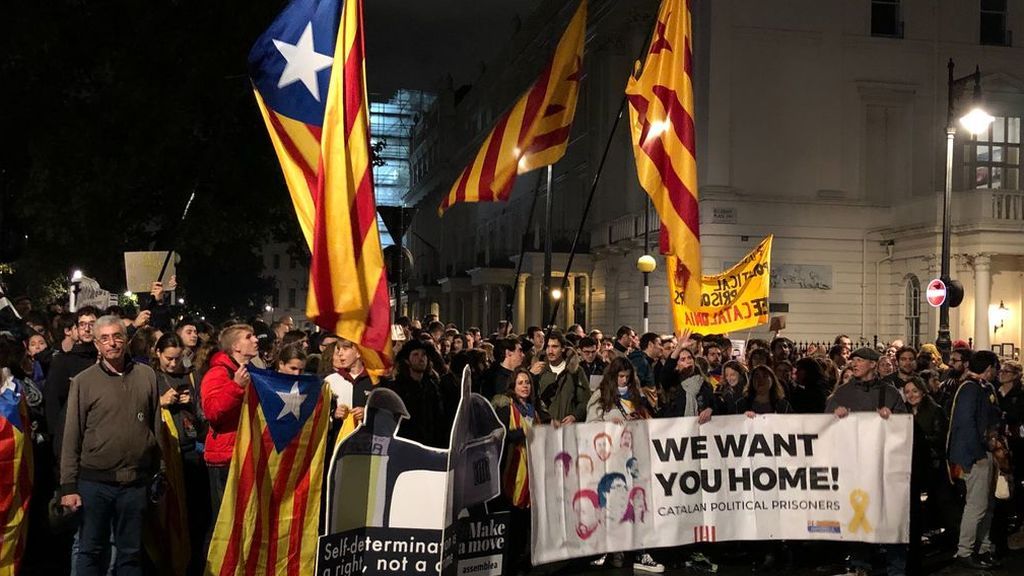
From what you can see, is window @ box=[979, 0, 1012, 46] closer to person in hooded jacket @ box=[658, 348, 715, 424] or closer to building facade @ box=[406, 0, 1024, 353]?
building facade @ box=[406, 0, 1024, 353]

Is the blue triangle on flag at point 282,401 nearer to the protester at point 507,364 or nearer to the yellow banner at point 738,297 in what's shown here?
the protester at point 507,364

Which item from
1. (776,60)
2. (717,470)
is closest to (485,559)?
(717,470)

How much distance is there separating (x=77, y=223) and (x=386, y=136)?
81067 millimetres

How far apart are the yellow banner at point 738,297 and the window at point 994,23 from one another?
23.1 m

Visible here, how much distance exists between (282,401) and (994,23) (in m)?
34.1

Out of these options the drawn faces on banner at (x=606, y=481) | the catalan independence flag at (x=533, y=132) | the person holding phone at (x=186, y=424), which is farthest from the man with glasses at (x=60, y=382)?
the catalan independence flag at (x=533, y=132)

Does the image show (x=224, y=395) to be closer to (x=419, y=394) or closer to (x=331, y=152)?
(x=419, y=394)

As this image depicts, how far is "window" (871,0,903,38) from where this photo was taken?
1355 inches

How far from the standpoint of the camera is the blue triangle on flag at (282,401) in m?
6.71

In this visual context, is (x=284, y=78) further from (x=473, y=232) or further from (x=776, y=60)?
(x=473, y=232)

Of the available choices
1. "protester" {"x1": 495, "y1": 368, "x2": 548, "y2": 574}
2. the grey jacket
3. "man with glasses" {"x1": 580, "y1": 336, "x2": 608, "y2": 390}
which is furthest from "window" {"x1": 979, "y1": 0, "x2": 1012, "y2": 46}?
the grey jacket

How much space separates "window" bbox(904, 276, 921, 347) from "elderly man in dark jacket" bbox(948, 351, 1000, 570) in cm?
2366

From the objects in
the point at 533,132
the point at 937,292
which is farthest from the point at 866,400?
the point at 937,292

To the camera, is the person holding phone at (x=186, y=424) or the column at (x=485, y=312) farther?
the column at (x=485, y=312)
